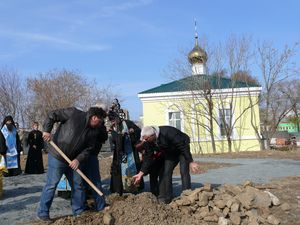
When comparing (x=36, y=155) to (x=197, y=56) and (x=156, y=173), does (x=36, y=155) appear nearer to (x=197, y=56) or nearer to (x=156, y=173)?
(x=156, y=173)

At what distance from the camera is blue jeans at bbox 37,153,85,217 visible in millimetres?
5547

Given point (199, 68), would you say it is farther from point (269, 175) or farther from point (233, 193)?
point (233, 193)

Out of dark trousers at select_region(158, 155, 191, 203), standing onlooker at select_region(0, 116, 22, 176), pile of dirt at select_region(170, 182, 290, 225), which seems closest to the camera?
pile of dirt at select_region(170, 182, 290, 225)

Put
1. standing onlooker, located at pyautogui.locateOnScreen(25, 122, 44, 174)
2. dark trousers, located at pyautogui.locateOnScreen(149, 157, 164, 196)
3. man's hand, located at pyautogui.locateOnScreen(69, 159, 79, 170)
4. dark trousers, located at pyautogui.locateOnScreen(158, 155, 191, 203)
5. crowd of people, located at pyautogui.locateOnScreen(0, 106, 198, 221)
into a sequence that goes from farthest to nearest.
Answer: standing onlooker, located at pyautogui.locateOnScreen(25, 122, 44, 174) < dark trousers, located at pyautogui.locateOnScreen(149, 157, 164, 196) < dark trousers, located at pyautogui.locateOnScreen(158, 155, 191, 203) < crowd of people, located at pyautogui.locateOnScreen(0, 106, 198, 221) < man's hand, located at pyautogui.locateOnScreen(69, 159, 79, 170)

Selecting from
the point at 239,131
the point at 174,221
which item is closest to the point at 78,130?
the point at 174,221

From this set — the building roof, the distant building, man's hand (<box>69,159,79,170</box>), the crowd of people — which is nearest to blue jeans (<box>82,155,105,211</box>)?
the crowd of people

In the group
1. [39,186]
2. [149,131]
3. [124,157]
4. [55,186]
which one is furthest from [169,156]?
[39,186]

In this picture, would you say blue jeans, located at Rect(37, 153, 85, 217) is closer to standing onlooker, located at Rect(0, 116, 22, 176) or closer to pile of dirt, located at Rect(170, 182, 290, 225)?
pile of dirt, located at Rect(170, 182, 290, 225)

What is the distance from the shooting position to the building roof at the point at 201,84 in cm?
2551

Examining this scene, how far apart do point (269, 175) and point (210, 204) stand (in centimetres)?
586

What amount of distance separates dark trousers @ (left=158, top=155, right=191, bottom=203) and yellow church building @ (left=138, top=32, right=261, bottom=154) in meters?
18.8

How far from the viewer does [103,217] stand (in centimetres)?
494

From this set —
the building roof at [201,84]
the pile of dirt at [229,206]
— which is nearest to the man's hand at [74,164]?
the pile of dirt at [229,206]

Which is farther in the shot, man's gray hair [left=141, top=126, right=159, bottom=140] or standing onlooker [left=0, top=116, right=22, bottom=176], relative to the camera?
standing onlooker [left=0, top=116, right=22, bottom=176]
